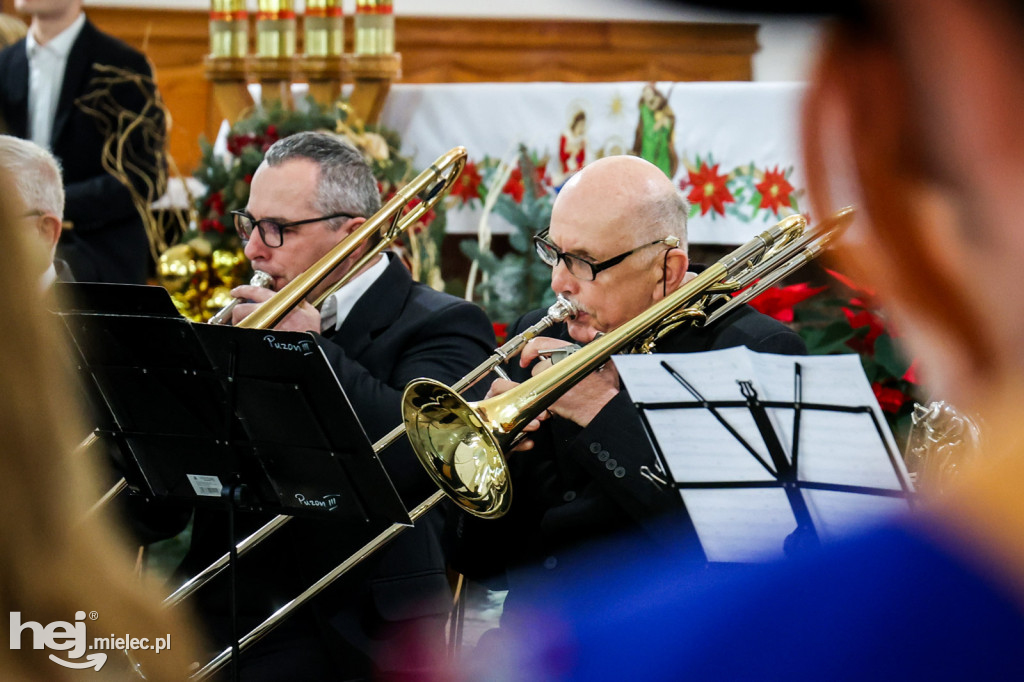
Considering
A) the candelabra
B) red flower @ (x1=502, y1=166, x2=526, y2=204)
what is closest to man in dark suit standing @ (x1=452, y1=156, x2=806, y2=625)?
red flower @ (x1=502, y1=166, x2=526, y2=204)

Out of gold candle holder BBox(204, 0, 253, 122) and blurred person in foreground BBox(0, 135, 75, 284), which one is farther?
gold candle holder BBox(204, 0, 253, 122)

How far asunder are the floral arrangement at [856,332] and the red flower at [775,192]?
21.7 inches

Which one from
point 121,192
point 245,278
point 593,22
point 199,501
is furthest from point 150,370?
point 593,22

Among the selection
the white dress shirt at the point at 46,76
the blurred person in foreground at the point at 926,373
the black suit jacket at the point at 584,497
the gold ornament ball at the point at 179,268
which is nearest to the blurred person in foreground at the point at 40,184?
the gold ornament ball at the point at 179,268

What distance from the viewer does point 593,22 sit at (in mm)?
6051

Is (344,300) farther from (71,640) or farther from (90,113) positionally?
(90,113)

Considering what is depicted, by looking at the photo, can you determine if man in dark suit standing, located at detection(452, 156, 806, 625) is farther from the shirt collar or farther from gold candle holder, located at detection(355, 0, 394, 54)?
the shirt collar

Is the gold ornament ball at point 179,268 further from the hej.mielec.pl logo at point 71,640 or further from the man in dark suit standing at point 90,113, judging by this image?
the hej.mielec.pl logo at point 71,640

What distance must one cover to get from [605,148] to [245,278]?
150cm

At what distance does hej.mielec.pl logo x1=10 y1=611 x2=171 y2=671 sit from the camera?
731mm

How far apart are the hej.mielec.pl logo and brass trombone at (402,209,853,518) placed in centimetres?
127

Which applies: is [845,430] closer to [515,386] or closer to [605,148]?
[515,386]

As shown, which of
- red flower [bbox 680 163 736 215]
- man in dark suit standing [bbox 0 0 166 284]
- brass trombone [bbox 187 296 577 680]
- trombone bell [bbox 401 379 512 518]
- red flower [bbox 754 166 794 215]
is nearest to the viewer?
trombone bell [bbox 401 379 512 518]

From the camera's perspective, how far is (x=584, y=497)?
2492mm
